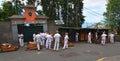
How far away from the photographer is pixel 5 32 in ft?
111

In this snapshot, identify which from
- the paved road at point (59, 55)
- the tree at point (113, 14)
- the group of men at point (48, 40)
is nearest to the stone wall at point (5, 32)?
the group of men at point (48, 40)

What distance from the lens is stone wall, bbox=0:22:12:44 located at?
33.6 meters

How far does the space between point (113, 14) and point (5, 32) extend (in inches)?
1135

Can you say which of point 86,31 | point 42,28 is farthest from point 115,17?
point 42,28

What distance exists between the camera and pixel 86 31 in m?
43.6

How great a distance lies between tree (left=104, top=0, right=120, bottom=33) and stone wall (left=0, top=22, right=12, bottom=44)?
91.0 feet

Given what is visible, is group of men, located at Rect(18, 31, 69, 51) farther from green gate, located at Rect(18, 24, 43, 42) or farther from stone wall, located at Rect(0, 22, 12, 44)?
green gate, located at Rect(18, 24, 43, 42)

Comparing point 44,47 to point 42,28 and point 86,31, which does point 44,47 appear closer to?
point 42,28

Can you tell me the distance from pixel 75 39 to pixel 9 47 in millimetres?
14971

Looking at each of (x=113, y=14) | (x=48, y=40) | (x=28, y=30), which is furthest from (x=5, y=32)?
(x=113, y=14)

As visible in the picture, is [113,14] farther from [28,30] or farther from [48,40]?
[48,40]

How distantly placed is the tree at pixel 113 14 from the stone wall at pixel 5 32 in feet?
91.0

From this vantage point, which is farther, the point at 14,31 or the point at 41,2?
the point at 41,2

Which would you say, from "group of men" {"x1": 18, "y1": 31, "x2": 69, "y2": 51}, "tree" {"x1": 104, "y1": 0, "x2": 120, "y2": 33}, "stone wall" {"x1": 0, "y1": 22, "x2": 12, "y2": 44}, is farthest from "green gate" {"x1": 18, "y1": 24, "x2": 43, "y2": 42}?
"tree" {"x1": 104, "y1": 0, "x2": 120, "y2": 33}
